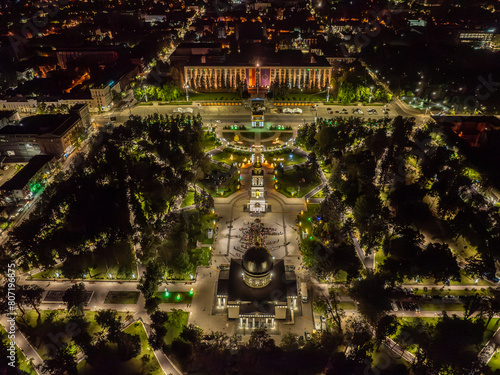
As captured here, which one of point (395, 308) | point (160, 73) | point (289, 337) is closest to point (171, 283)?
point (289, 337)

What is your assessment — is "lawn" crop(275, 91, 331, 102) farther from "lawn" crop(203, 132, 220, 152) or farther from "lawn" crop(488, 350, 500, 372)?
"lawn" crop(488, 350, 500, 372)

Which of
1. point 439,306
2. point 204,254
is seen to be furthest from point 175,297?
point 439,306

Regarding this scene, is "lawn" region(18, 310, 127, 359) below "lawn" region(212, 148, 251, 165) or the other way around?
below

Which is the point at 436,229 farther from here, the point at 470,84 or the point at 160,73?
the point at 160,73

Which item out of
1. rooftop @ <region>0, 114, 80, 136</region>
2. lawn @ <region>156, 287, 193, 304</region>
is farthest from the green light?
lawn @ <region>156, 287, 193, 304</region>

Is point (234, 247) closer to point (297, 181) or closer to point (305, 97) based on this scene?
point (297, 181)

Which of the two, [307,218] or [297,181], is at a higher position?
[297,181]

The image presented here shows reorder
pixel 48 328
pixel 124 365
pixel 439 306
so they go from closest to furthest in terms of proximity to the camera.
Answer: pixel 124 365 < pixel 48 328 < pixel 439 306
